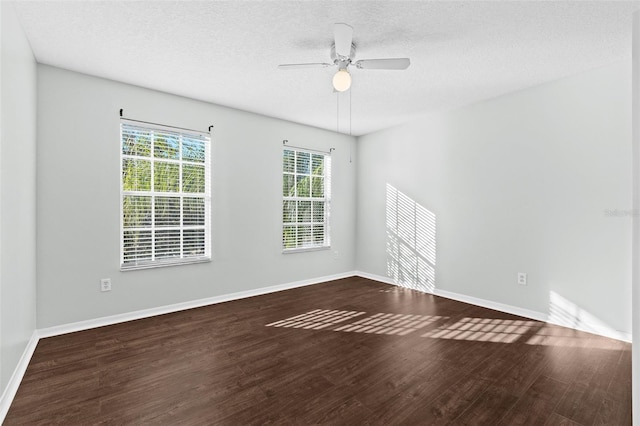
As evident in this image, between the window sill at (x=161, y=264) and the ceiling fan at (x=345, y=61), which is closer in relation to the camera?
the ceiling fan at (x=345, y=61)

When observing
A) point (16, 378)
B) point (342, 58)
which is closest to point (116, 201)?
point (16, 378)

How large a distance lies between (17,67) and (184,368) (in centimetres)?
258

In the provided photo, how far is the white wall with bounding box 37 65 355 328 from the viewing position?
3088 millimetres

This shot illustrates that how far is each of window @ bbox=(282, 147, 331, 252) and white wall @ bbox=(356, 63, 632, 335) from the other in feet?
→ 4.04

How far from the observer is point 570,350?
9.01 ft

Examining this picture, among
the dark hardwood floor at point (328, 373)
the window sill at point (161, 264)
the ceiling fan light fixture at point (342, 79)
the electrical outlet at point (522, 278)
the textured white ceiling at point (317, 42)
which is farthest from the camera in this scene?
the electrical outlet at point (522, 278)

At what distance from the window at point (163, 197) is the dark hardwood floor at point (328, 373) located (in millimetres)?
795

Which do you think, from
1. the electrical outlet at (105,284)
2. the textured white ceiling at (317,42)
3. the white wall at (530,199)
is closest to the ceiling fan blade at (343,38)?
the textured white ceiling at (317,42)

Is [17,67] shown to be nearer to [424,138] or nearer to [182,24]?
[182,24]

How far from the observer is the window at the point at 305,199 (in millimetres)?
5070

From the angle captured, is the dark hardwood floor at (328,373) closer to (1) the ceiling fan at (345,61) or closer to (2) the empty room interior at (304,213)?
(2) the empty room interior at (304,213)

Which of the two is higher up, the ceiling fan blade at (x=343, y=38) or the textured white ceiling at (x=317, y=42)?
the textured white ceiling at (x=317, y=42)

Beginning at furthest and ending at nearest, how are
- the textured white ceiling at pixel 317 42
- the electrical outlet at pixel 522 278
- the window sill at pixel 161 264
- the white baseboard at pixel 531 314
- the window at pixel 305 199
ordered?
the window at pixel 305 199 → the electrical outlet at pixel 522 278 → the window sill at pixel 161 264 → the white baseboard at pixel 531 314 → the textured white ceiling at pixel 317 42

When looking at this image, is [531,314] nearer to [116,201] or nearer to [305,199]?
[305,199]
